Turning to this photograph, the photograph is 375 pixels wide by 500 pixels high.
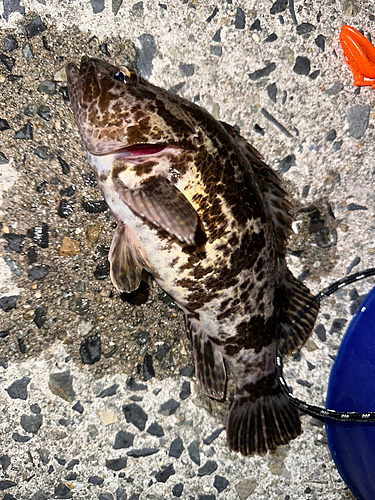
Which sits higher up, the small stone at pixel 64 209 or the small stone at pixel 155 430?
the small stone at pixel 64 209

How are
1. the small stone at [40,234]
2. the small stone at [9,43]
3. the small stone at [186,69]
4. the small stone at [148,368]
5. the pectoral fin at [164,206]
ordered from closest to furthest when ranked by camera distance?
the pectoral fin at [164,206]
the small stone at [9,43]
the small stone at [40,234]
the small stone at [186,69]
the small stone at [148,368]

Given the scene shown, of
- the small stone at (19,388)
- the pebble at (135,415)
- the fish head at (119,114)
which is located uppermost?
the fish head at (119,114)

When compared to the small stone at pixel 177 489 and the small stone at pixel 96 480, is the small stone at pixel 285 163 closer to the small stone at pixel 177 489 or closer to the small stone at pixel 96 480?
the small stone at pixel 177 489

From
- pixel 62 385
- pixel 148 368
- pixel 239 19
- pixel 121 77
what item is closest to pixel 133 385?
pixel 148 368

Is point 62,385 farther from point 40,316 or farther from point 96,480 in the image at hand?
point 96,480

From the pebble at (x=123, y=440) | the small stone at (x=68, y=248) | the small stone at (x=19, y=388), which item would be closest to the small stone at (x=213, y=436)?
the pebble at (x=123, y=440)

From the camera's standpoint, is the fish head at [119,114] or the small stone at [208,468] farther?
the small stone at [208,468]

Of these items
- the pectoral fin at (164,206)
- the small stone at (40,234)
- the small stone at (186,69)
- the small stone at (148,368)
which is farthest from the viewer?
the small stone at (148,368)
